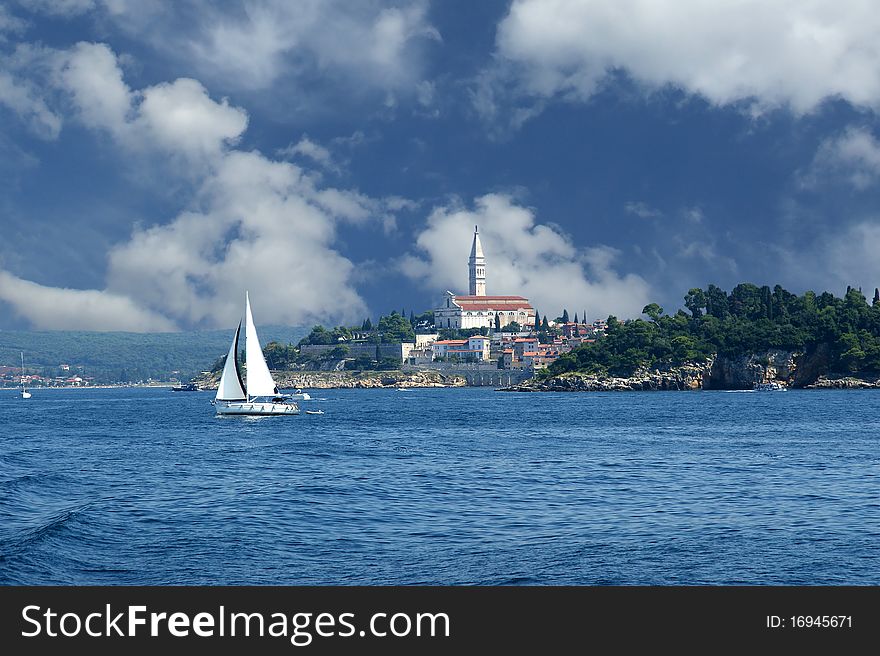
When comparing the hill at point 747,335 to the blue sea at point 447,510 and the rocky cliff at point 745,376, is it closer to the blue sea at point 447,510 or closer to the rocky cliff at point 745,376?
the rocky cliff at point 745,376

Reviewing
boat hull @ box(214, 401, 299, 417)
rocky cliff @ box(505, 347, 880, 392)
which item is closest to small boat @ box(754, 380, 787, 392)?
rocky cliff @ box(505, 347, 880, 392)

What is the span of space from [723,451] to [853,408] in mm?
48546

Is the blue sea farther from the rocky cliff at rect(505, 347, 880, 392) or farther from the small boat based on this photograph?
the rocky cliff at rect(505, 347, 880, 392)

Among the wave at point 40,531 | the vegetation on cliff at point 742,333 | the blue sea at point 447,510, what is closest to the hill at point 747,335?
the vegetation on cliff at point 742,333

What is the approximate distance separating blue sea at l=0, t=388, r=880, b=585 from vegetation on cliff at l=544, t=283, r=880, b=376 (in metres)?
101

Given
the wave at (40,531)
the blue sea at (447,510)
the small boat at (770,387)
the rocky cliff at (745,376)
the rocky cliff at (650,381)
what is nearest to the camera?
the blue sea at (447,510)

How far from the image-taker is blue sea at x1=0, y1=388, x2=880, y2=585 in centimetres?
2162

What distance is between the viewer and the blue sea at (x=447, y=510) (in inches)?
851

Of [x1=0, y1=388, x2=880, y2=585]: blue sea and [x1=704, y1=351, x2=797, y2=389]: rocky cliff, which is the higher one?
[x1=704, y1=351, x2=797, y2=389]: rocky cliff

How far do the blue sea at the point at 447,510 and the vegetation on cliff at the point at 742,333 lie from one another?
100905 millimetres

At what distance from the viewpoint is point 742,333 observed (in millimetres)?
161500

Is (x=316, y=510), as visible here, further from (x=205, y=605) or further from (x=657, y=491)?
(x=205, y=605)

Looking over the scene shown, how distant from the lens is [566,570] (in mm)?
21203

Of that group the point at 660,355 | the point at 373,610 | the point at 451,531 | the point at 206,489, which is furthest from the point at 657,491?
the point at 660,355
